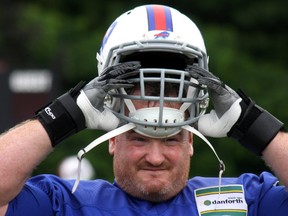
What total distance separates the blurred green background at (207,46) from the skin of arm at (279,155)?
6.27m

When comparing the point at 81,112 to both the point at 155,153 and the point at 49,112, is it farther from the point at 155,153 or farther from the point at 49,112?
the point at 155,153

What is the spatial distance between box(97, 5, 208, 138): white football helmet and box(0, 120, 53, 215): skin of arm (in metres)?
0.33

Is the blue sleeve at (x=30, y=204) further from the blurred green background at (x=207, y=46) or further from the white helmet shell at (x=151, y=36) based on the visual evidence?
the blurred green background at (x=207, y=46)

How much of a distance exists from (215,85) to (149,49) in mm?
306

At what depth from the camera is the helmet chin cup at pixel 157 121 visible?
15.9ft

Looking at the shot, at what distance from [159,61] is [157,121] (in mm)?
311

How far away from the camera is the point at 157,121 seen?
483 cm

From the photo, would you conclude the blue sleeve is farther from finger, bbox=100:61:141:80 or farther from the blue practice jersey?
finger, bbox=100:61:141:80

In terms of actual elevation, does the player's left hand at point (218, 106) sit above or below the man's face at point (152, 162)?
above

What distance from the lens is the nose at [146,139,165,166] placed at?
4.89 m

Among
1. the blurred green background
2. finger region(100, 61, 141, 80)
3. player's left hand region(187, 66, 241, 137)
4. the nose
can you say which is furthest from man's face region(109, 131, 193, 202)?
the blurred green background

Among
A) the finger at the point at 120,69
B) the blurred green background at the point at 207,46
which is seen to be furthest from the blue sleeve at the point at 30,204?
the blurred green background at the point at 207,46

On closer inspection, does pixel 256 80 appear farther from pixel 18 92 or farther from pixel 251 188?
pixel 251 188

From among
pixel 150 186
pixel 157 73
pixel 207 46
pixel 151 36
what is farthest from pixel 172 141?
pixel 207 46
